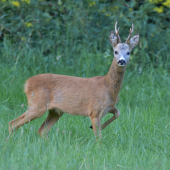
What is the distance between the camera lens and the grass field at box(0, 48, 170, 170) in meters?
3.23

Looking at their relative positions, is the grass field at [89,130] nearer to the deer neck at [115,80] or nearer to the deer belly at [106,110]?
the deer belly at [106,110]

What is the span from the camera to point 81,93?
4.54 metres

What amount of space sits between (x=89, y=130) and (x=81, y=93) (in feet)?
1.59

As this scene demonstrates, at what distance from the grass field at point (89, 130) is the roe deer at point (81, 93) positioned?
0.68 ft

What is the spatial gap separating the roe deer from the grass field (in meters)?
0.21

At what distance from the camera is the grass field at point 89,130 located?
3.23 metres

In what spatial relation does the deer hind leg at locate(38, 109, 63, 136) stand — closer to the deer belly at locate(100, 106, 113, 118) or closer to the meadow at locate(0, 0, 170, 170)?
the meadow at locate(0, 0, 170, 170)

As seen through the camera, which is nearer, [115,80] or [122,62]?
[122,62]

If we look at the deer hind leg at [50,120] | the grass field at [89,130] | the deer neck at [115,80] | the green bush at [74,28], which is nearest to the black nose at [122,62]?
the deer neck at [115,80]

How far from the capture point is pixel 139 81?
257 inches

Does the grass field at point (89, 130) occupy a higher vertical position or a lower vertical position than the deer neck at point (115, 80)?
lower

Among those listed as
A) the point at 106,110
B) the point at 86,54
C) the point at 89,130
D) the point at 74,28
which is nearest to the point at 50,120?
the point at 89,130

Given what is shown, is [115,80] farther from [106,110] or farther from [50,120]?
[50,120]

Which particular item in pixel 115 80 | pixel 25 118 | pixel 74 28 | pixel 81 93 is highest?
pixel 74 28
